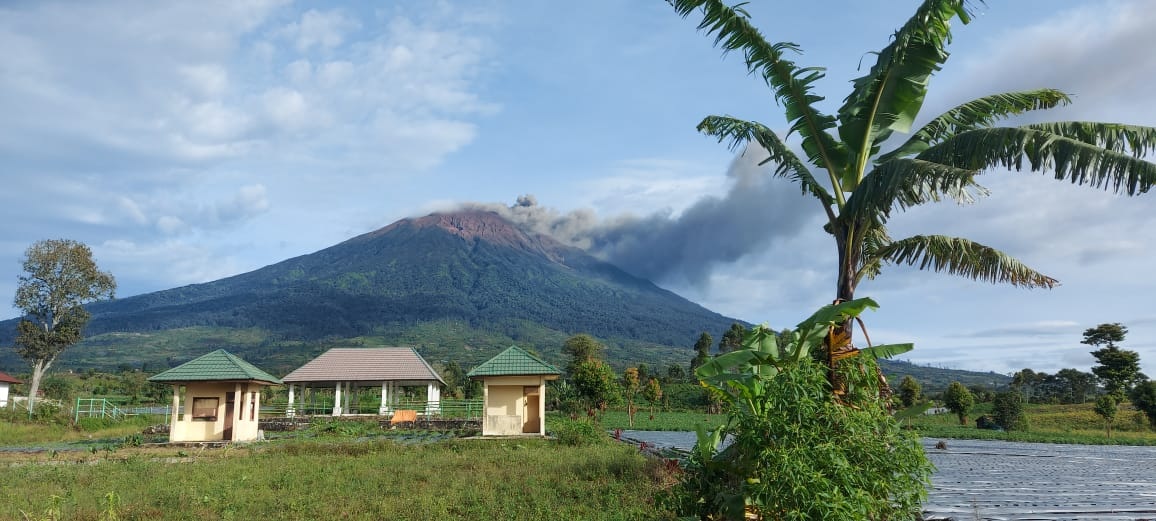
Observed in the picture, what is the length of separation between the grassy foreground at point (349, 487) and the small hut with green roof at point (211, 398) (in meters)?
5.02

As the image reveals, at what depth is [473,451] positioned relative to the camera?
15.4m

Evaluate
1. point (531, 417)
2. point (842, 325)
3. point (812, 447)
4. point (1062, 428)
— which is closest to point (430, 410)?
point (531, 417)

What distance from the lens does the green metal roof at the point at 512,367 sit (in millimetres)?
20156

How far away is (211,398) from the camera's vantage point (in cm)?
2023

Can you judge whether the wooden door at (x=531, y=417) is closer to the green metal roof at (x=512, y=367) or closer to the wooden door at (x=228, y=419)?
the green metal roof at (x=512, y=367)

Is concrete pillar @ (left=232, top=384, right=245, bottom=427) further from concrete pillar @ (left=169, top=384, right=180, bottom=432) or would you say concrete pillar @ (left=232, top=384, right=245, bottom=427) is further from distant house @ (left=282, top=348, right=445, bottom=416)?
distant house @ (left=282, top=348, right=445, bottom=416)

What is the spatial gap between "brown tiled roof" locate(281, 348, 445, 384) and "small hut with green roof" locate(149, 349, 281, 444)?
34.3 feet

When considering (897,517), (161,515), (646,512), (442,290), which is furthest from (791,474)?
(442,290)

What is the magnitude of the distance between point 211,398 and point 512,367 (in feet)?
28.5

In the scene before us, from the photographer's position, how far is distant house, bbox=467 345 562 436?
20250mm

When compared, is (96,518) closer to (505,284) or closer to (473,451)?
(473,451)

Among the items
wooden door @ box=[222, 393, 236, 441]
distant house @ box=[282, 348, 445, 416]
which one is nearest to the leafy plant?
wooden door @ box=[222, 393, 236, 441]

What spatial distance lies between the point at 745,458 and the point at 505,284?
148963mm

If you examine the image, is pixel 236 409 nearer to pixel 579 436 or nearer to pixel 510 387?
pixel 510 387
